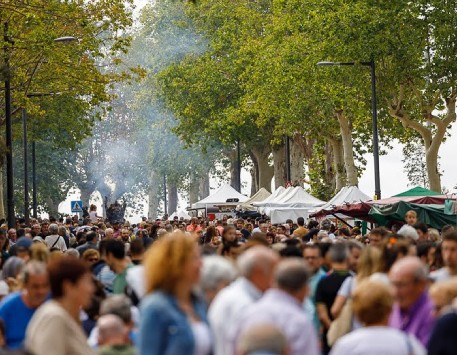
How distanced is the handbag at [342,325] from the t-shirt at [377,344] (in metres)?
2.73

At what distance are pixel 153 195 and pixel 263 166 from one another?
3657 cm

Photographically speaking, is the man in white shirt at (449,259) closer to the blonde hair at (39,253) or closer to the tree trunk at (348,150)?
the blonde hair at (39,253)

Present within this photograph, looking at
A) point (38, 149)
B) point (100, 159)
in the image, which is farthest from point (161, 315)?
point (100, 159)

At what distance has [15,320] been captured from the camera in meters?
10.3

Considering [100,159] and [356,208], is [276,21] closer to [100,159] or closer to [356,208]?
[356,208]

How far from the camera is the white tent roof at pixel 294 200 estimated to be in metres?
48.0

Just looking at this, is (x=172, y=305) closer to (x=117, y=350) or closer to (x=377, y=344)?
(x=117, y=350)

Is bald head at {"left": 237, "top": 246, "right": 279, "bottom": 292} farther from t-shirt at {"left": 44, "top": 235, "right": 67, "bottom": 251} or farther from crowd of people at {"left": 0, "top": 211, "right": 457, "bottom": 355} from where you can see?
t-shirt at {"left": 44, "top": 235, "right": 67, "bottom": 251}

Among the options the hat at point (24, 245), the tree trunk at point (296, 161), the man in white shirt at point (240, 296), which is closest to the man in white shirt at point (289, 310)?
the man in white shirt at point (240, 296)

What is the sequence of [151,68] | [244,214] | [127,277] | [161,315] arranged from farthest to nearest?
[151,68]
[244,214]
[127,277]
[161,315]

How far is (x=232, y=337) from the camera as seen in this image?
845cm

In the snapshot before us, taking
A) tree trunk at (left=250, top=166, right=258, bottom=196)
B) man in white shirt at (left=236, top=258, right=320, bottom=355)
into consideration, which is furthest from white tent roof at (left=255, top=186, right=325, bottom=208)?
man in white shirt at (left=236, top=258, right=320, bottom=355)

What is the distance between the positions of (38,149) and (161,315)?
237ft

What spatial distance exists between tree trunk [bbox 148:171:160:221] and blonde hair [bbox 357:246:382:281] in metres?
99.6
